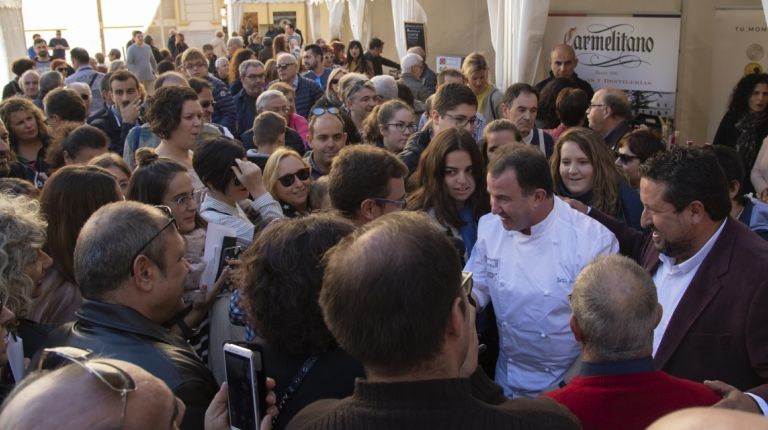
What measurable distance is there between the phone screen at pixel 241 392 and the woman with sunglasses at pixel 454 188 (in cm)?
221

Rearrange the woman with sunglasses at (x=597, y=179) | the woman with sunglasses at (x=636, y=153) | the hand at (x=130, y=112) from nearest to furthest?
the woman with sunglasses at (x=597, y=179), the woman with sunglasses at (x=636, y=153), the hand at (x=130, y=112)

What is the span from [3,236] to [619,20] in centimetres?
728

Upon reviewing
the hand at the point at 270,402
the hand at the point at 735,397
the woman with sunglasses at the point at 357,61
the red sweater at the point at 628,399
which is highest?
the woman with sunglasses at the point at 357,61

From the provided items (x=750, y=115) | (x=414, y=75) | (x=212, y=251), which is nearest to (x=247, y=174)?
(x=212, y=251)

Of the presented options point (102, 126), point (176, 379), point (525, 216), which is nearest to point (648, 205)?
point (525, 216)

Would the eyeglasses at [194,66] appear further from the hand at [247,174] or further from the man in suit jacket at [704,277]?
the man in suit jacket at [704,277]

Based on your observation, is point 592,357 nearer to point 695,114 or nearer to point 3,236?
point 3,236

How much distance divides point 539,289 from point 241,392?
5.37 feet

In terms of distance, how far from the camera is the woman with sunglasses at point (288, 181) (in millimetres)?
4191

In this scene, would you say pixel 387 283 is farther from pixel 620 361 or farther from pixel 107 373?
pixel 620 361

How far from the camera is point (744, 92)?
650 cm

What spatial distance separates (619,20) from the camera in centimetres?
818

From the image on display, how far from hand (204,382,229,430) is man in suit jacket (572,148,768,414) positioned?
1.68 m

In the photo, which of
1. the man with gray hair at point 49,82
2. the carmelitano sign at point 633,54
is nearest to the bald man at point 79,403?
the carmelitano sign at point 633,54
